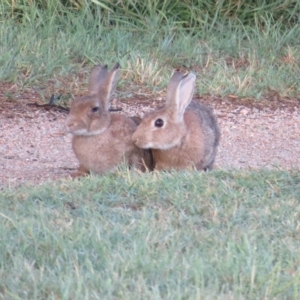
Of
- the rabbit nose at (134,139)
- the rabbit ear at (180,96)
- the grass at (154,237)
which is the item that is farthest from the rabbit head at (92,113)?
the grass at (154,237)

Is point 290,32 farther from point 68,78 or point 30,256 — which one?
point 30,256

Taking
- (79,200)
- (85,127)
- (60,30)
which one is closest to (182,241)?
(79,200)

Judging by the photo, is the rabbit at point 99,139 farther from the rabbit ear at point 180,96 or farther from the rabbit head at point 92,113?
the rabbit ear at point 180,96

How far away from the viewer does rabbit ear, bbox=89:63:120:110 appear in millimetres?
5664

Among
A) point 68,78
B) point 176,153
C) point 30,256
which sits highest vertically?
point 30,256

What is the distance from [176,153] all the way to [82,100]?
0.68 m

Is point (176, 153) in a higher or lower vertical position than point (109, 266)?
lower

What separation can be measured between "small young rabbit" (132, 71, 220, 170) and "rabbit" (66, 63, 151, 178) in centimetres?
10

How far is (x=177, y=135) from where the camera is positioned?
18.3 ft

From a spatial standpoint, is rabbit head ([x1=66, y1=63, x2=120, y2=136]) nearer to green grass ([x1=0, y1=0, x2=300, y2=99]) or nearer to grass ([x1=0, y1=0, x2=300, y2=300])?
grass ([x1=0, y1=0, x2=300, y2=300])

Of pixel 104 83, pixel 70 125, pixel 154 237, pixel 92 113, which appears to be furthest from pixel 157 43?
pixel 154 237

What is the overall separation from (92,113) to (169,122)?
0.50 m

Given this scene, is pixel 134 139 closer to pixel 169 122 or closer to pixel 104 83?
pixel 169 122

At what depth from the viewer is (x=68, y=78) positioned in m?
8.28
